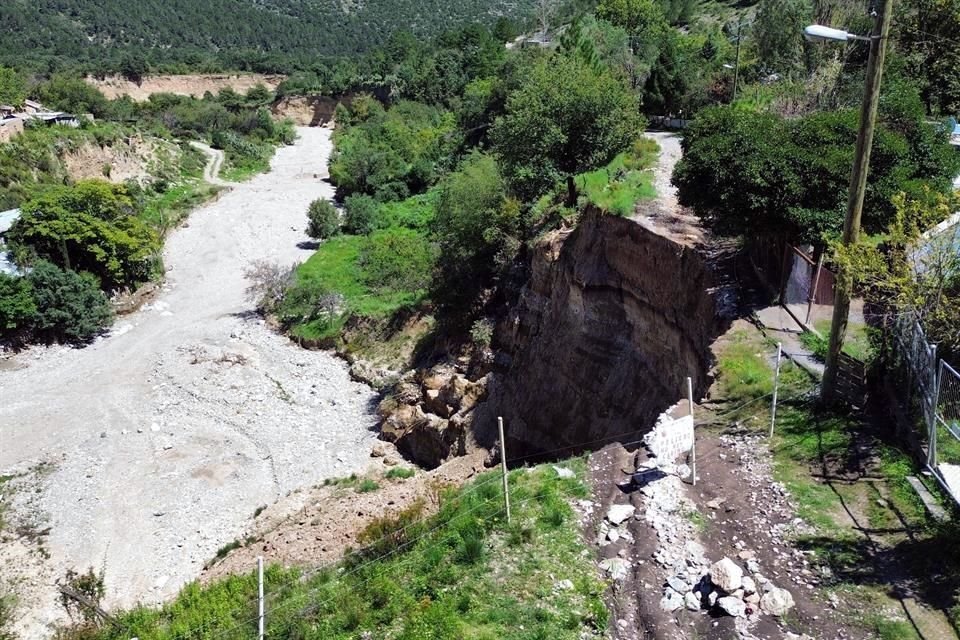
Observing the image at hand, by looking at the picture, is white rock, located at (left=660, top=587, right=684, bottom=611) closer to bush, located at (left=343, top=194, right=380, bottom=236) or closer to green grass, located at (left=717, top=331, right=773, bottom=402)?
green grass, located at (left=717, top=331, right=773, bottom=402)

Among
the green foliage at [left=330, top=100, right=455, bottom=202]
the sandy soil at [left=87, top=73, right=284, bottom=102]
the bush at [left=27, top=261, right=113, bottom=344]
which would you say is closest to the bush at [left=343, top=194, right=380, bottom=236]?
the green foliage at [left=330, top=100, right=455, bottom=202]

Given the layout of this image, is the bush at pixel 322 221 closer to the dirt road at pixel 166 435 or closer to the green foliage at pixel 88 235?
the dirt road at pixel 166 435

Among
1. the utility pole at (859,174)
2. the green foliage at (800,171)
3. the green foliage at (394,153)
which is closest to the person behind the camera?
the utility pole at (859,174)

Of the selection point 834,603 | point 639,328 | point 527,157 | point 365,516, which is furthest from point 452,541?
point 527,157

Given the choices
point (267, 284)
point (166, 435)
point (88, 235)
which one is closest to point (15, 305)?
point (88, 235)

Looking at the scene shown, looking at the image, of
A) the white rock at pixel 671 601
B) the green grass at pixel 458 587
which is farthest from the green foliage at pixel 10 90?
the white rock at pixel 671 601

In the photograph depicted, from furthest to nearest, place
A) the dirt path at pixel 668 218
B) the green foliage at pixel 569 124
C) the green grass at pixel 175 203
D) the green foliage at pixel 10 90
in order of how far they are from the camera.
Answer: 1. the green foliage at pixel 10 90
2. the green grass at pixel 175 203
3. the green foliage at pixel 569 124
4. the dirt path at pixel 668 218
